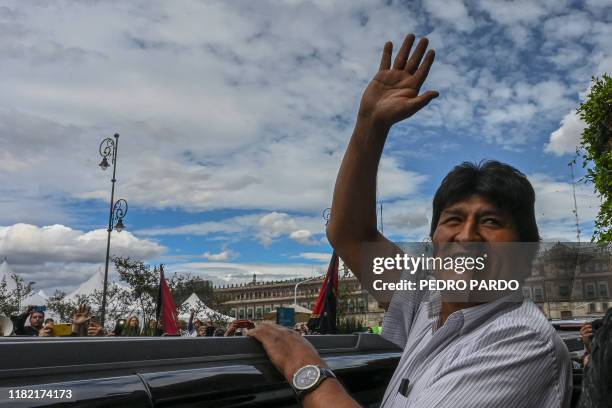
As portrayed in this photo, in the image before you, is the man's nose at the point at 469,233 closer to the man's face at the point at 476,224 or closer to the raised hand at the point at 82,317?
the man's face at the point at 476,224

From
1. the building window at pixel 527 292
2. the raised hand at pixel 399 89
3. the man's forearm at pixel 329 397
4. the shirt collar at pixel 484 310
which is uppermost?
the raised hand at pixel 399 89

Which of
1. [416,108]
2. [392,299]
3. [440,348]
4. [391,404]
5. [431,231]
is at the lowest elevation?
[391,404]

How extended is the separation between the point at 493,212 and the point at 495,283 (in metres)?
0.22

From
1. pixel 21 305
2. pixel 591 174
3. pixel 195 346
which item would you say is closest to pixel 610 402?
pixel 195 346

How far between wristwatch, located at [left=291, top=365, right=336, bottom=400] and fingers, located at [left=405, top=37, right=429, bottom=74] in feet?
3.28

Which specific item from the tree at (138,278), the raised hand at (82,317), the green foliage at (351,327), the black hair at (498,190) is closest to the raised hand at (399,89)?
the black hair at (498,190)

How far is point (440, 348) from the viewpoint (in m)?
1.57

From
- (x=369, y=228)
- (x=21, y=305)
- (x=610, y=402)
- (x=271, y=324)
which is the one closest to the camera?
(x=610, y=402)

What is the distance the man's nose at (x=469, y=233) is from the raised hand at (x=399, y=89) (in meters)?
0.39

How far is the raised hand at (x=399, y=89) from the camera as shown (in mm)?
1815

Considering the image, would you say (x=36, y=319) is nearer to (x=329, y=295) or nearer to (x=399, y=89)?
(x=329, y=295)

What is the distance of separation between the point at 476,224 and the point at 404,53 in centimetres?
62

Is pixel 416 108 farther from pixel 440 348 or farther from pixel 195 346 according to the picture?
pixel 195 346

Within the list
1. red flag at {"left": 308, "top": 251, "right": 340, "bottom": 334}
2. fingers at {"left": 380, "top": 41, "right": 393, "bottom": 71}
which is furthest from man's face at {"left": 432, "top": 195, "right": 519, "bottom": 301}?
red flag at {"left": 308, "top": 251, "right": 340, "bottom": 334}
